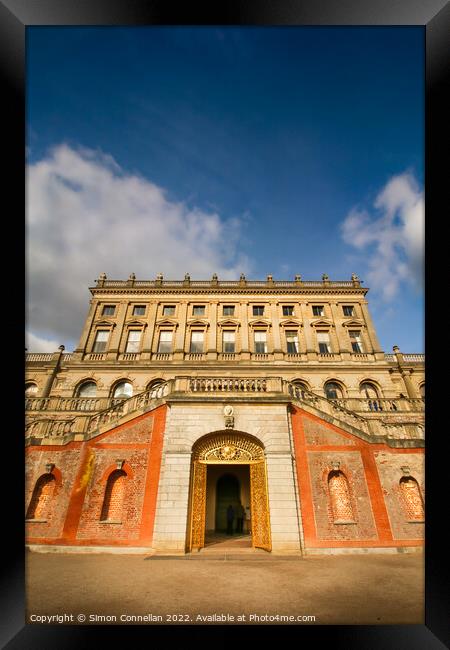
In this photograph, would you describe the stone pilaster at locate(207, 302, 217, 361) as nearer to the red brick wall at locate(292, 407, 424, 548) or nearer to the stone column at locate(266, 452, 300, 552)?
the red brick wall at locate(292, 407, 424, 548)

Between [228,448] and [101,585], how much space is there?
17.7 feet

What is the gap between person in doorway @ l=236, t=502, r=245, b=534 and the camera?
1436 cm

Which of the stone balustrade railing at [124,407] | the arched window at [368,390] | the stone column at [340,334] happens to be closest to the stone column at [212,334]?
the stone column at [340,334]

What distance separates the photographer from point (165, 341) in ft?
78.0

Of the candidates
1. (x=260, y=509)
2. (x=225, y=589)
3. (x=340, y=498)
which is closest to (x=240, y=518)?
(x=260, y=509)

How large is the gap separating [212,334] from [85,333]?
400 inches

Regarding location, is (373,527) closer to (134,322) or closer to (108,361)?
(108,361)

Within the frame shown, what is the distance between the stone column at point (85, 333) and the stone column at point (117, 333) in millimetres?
1928

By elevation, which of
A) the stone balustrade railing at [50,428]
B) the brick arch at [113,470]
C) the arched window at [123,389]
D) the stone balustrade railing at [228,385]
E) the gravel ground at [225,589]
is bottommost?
the gravel ground at [225,589]

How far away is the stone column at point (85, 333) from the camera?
22406 mm

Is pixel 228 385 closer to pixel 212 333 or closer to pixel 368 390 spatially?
pixel 212 333

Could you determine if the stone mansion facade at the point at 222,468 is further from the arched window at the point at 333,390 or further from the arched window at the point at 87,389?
the arched window at the point at 333,390

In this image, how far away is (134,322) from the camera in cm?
2431
